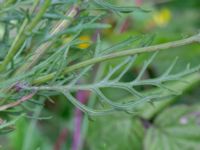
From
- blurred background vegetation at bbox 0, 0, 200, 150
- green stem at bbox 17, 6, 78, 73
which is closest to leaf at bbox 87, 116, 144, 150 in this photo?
blurred background vegetation at bbox 0, 0, 200, 150

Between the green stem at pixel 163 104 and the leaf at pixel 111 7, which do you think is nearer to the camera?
the leaf at pixel 111 7

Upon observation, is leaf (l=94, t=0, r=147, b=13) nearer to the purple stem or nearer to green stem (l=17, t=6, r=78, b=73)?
green stem (l=17, t=6, r=78, b=73)

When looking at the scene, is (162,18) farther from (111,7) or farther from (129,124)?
(111,7)

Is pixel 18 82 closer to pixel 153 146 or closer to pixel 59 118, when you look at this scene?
pixel 153 146

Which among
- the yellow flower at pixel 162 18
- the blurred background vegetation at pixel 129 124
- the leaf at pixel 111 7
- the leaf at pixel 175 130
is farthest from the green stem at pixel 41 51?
the yellow flower at pixel 162 18

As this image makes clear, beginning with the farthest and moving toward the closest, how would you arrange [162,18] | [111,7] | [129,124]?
[162,18] < [129,124] < [111,7]

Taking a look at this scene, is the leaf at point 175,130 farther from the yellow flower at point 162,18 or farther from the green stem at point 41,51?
the green stem at point 41,51

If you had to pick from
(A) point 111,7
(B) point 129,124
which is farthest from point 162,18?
(A) point 111,7

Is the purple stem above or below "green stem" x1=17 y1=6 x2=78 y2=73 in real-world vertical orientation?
below
